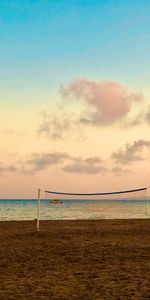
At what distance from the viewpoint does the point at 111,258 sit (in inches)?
564

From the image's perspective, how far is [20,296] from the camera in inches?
342

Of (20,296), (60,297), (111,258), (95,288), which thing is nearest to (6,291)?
(20,296)

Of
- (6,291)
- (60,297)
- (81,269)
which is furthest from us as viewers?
(81,269)

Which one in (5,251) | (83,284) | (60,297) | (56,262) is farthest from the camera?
(5,251)

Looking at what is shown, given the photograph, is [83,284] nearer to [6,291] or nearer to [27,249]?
[6,291]

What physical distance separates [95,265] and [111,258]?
1.67 m

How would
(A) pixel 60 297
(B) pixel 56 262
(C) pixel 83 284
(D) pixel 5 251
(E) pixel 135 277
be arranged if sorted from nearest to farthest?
(A) pixel 60 297 → (C) pixel 83 284 → (E) pixel 135 277 → (B) pixel 56 262 → (D) pixel 5 251

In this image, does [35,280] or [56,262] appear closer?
[35,280]

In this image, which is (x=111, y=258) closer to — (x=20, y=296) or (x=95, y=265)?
(x=95, y=265)

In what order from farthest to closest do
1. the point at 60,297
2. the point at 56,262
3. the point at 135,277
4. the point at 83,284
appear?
the point at 56,262 → the point at 135,277 → the point at 83,284 → the point at 60,297

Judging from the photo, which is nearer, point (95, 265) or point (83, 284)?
point (83, 284)

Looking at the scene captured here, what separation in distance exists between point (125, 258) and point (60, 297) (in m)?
6.21

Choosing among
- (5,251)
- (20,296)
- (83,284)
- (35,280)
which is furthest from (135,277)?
(5,251)

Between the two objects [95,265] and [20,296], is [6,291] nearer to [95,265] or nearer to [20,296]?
Result: [20,296]
